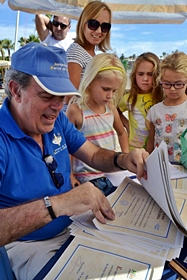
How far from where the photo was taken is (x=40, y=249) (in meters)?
1.05

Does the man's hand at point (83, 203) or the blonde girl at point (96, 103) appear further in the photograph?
the blonde girl at point (96, 103)

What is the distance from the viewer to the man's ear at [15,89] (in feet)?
3.65

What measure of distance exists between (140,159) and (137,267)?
1.80 feet

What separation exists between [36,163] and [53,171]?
3.7 inches

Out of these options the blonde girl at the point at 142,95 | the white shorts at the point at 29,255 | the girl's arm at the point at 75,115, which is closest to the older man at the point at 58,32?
the blonde girl at the point at 142,95

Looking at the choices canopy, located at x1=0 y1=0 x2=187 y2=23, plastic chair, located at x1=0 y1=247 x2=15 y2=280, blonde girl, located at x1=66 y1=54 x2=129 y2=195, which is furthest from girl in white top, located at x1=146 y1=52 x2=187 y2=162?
plastic chair, located at x1=0 y1=247 x2=15 y2=280

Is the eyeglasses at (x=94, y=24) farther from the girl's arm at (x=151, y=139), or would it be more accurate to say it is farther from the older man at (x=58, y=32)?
the older man at (x=58, y=32)

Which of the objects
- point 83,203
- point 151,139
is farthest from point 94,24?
point 83,203

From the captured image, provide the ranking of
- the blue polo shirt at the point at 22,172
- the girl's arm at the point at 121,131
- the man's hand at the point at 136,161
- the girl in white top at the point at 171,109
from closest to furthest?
the blue polo shirt at the point at 22,172, the man's hand at the point at 136,161, the girl in white top at the point at 171,109, the girl's arm at the point at 121,131

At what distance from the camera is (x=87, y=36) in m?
2.49

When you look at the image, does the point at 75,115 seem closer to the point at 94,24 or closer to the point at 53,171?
the point at 53,171

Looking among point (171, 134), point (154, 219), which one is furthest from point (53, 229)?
point (171, 134)

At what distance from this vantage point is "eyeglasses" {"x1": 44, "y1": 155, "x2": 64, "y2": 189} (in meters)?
1.19

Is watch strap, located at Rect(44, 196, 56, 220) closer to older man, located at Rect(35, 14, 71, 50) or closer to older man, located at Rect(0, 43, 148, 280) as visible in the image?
older man, located at Rect(0, 43, 148, 280)
